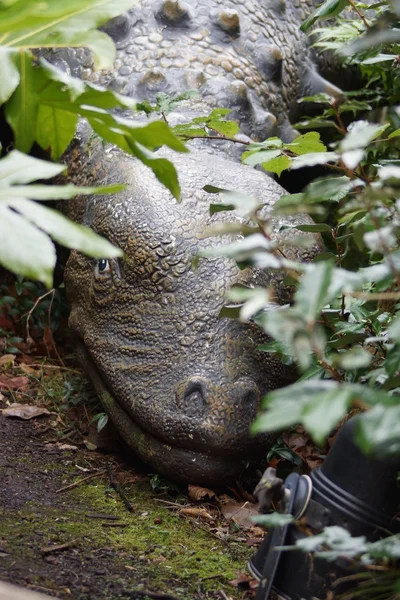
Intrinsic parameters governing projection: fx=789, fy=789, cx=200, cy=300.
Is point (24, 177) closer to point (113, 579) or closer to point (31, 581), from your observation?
point (31, 581)

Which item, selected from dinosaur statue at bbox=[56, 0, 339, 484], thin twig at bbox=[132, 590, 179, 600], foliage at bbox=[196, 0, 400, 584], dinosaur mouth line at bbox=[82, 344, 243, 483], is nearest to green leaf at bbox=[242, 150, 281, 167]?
foliage at bbox=[196, 0, 400, 584]

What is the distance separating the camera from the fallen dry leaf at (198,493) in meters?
2.45

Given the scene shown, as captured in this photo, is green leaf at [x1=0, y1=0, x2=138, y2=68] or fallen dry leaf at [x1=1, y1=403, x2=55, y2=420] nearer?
green leaf at [x1=0, y1=0, x2=138, y2=68]

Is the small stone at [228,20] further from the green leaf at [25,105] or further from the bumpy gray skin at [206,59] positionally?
the green leaf at [25,105]

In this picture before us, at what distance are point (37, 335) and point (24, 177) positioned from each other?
263cm

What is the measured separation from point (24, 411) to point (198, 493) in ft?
2.97

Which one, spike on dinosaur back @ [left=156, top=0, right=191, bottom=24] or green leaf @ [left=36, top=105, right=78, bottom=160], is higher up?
green leaf @ [left=36, top=105, right=78, bottom=160]

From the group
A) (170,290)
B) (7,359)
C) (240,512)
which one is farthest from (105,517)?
(7,359)

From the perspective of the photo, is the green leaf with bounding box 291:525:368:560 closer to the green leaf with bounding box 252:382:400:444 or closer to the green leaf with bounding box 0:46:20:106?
the green leaf with bounding box 252:382:400:444

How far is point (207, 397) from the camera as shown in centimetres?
231

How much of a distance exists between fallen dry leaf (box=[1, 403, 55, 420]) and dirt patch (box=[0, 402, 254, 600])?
59 millimetres

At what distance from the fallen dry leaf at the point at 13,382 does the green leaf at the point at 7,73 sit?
71.8 inches

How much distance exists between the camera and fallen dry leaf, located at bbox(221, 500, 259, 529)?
2.39m

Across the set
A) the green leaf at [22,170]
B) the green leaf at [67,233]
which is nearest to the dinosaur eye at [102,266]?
the green leaf at [22,170]
